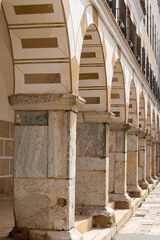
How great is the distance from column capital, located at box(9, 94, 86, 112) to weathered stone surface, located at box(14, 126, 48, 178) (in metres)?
0.28

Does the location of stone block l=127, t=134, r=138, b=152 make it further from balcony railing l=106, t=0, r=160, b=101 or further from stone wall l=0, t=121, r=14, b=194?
stone wall l=0, t=121, r=14, b=194

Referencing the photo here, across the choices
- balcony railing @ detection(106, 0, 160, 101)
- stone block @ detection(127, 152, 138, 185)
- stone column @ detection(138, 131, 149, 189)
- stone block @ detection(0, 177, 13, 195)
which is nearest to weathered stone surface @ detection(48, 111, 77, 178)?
balcony railing @ detection(106, 0, 160, 101)

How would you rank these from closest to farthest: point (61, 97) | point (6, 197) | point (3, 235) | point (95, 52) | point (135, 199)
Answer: point (61, 97), point (3, 235), point (95, 52), point (6, 197), point (135, 199)

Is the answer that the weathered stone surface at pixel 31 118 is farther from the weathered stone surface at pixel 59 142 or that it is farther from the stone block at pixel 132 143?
the stone block at pixel 132 143

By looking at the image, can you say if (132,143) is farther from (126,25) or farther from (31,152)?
(31,152)

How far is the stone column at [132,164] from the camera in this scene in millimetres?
14578

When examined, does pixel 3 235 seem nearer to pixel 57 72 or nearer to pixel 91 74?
pixel 57 72

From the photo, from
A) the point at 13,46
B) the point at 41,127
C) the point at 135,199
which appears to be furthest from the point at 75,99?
the point at 135,199

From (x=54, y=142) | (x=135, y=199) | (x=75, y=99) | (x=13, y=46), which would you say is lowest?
(x=135, y=199)

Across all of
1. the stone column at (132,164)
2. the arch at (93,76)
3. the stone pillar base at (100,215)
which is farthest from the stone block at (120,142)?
the stone pillar base at (100,215)

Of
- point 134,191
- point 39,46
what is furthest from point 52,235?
point 134,191

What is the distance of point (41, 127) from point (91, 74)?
2875 millimetres

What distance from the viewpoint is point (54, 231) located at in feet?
21.9

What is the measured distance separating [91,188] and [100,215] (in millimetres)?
501
